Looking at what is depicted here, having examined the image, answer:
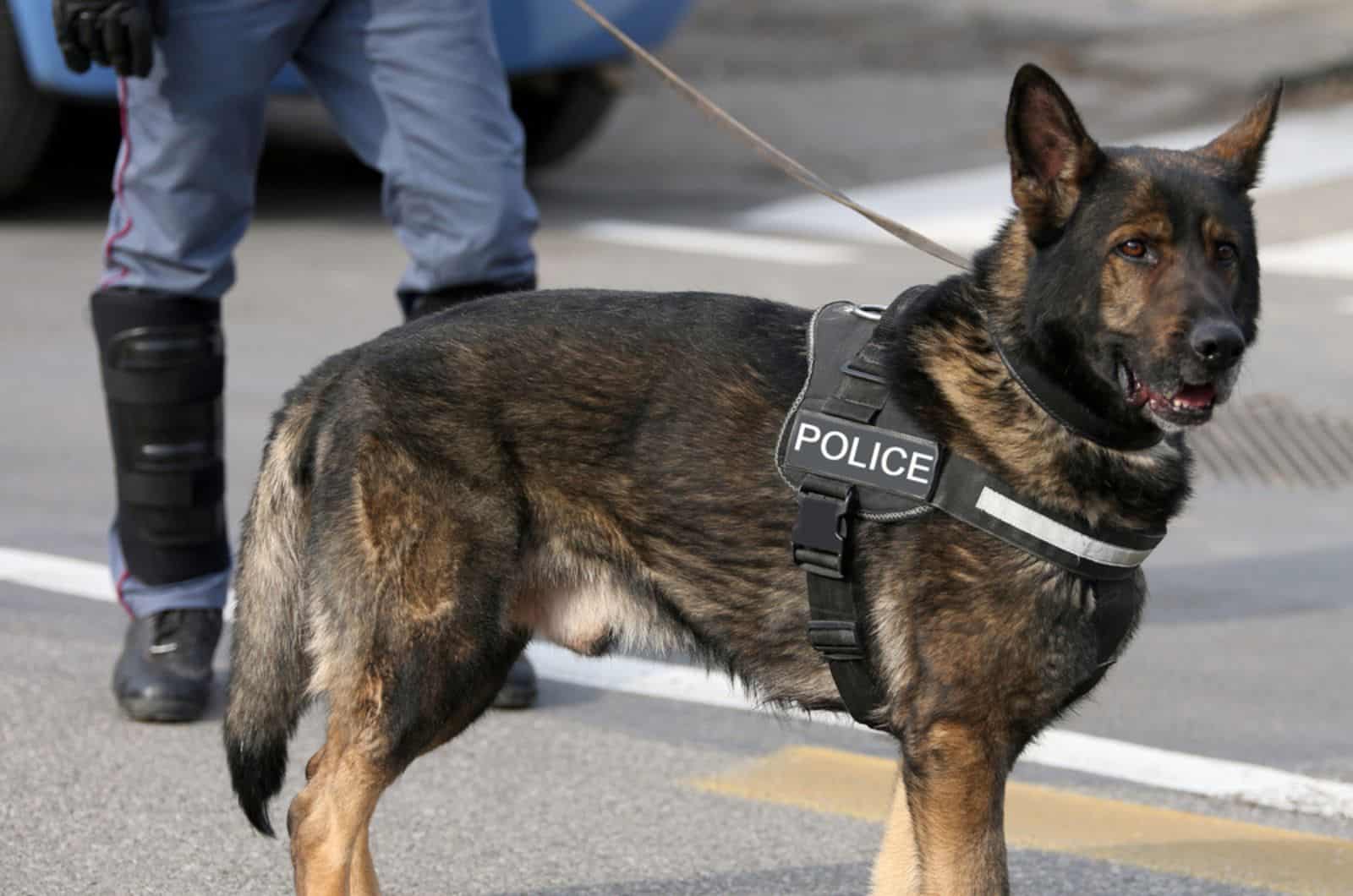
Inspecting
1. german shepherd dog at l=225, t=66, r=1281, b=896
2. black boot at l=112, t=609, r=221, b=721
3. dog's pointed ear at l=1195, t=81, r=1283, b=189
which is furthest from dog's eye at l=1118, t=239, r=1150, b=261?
black boot at l=112, t=609, r=221, b=721

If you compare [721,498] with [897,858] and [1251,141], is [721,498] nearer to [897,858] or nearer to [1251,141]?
[897,858]

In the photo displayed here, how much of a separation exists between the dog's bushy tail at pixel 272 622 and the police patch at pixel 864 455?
811mm

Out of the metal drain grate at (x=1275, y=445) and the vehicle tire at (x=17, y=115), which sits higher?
the metal drain grate at (x=1275, y=445)

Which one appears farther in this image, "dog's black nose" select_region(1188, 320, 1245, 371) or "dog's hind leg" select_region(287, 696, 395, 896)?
"dog's hind leg" select_region(287, 696, 395, 896)

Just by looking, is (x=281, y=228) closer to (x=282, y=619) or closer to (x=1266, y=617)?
(x=1266, y=617)

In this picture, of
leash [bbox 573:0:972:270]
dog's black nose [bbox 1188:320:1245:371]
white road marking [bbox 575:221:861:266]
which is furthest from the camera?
white road marking [bbox 575:221:861:266]

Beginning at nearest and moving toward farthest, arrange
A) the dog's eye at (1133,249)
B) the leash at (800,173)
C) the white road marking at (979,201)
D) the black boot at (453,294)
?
1. the dog's eye at (1133,249)
2. the leash at (800,173)
3. the black boot at (453,294)
4. the white road marking at (979,201)

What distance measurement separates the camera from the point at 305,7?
399 cm

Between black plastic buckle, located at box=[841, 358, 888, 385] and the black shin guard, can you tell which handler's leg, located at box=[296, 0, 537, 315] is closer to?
the black shin guard

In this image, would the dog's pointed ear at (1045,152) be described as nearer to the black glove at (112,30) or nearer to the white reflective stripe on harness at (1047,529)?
the white reflective stripe on harness at (1047,529)

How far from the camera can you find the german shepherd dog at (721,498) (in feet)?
9.28

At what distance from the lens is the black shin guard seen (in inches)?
162

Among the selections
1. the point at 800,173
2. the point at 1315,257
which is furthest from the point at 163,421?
the point at 1315,257

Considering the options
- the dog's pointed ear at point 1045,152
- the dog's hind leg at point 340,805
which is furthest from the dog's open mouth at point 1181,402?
the dog's hind leg at point 340,805
